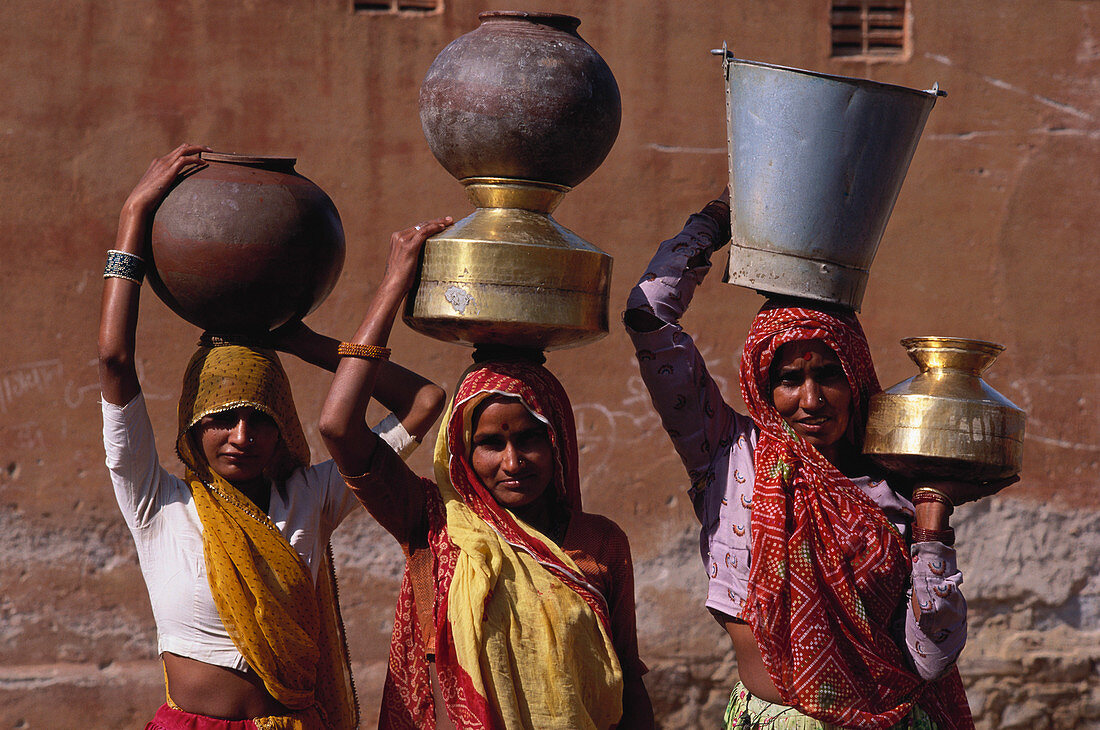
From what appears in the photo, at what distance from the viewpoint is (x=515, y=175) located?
282 centimetres

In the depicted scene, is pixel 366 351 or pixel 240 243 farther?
pixel 240 243

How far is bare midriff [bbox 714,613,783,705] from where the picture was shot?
292 centimetres

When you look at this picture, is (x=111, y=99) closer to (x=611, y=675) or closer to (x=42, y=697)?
(x=42, y=697)

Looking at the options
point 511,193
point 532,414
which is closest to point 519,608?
point 532,414

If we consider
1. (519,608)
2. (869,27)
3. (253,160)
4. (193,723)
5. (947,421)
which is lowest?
(193,723)

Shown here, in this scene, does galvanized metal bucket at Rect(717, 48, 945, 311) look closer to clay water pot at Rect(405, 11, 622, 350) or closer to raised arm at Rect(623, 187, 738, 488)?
raised arm at Rect(623, 187, 738, 488)

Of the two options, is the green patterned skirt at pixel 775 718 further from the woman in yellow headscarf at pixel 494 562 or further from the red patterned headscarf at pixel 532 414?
the red patterned headscarf at pixel 532 414

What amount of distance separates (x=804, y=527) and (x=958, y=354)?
0.54 metres

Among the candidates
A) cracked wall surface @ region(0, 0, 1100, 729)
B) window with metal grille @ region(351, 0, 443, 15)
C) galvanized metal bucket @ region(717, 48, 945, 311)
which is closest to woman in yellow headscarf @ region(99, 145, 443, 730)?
galvanized metal bucket @ region(717, 48, 945, 311)

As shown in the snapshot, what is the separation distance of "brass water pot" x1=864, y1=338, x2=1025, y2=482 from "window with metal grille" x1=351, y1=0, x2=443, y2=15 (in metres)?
3.42

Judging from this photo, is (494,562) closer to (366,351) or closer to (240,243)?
(366,351)

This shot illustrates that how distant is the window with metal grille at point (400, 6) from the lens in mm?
5527

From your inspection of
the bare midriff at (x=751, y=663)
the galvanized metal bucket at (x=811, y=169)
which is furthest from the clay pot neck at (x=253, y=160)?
the bare midriff at (x=751, y=663)

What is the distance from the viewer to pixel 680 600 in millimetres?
5594
